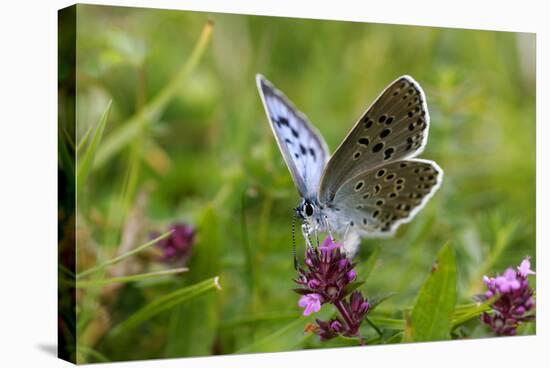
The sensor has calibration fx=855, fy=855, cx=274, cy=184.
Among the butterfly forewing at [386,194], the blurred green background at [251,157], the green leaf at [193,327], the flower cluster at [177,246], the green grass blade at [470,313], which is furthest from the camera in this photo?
the flower cluster at [177,246]

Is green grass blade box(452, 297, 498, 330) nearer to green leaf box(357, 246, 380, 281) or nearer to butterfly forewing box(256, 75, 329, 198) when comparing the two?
green leaf box(357, 246, 380, 281)

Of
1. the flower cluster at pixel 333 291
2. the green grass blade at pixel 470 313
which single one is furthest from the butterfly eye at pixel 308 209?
the green grass blade at pixel 470 313

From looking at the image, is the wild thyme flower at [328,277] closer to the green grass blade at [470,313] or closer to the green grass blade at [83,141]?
the green grass blade at [470,313]

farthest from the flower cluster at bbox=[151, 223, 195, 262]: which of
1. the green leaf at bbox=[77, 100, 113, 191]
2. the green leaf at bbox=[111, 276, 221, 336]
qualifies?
the green leaf at bbox=[77, 100, 113, 191]

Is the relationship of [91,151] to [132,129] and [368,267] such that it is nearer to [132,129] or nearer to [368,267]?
[132,129]

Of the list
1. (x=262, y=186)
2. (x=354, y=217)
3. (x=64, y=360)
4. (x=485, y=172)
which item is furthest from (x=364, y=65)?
(x=64, y=360)

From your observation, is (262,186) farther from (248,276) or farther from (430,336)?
(430,336)
